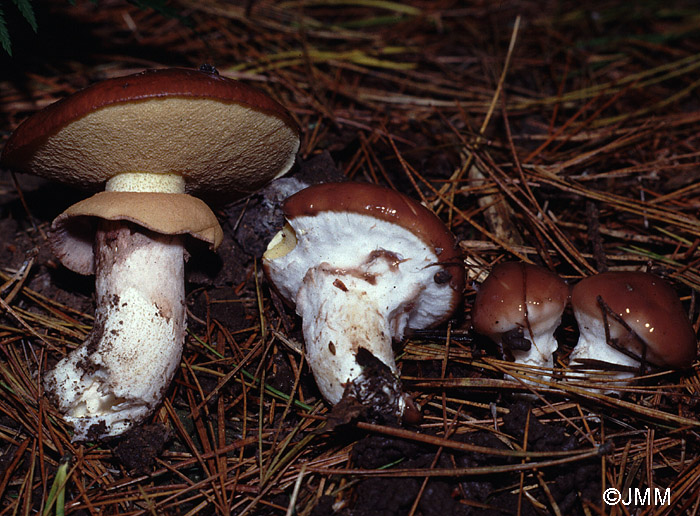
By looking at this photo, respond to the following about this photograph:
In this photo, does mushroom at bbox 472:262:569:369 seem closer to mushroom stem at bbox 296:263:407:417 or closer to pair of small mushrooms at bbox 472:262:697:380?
pair of small mushrooms at bbox 472:262:697:380

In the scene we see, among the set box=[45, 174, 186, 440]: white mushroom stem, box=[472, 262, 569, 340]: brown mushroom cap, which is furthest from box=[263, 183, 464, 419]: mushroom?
box=[45, 174, 186, 440]: white mushroom stem

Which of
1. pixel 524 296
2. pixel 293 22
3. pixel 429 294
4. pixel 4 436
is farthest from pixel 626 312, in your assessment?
pixel 293 22

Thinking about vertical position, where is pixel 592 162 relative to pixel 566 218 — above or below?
above

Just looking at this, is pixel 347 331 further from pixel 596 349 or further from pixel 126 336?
pixel 596 349

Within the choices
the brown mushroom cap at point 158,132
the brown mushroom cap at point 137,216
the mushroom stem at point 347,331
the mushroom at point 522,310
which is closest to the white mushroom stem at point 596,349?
the mushroom at point 522,310

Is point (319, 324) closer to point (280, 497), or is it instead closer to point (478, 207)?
point (280, 497)

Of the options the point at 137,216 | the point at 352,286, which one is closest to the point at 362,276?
the point at 352,286
